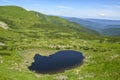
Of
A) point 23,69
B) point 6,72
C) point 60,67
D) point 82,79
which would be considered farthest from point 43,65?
point 82,79

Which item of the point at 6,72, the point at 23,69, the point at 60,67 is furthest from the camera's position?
the point at 60,67

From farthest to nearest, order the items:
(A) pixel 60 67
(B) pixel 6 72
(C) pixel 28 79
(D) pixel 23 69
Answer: (A) pixel 60 67 < (D) pixel 23 69 < (B) pixel 6 72 < (C) pixel 28 79

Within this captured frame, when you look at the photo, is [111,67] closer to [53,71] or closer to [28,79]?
[53,71]

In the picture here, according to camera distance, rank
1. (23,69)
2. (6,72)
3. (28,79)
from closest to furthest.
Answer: (28,79) → (6,72) → (23,69)

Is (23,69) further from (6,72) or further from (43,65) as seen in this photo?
(43,65)

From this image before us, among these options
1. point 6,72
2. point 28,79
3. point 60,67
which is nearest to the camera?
point 28,79

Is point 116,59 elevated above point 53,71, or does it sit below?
above

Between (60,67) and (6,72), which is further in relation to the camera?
(60,67)

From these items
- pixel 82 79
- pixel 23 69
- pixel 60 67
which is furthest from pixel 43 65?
pixel 82 79

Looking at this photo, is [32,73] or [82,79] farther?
[32,73]
